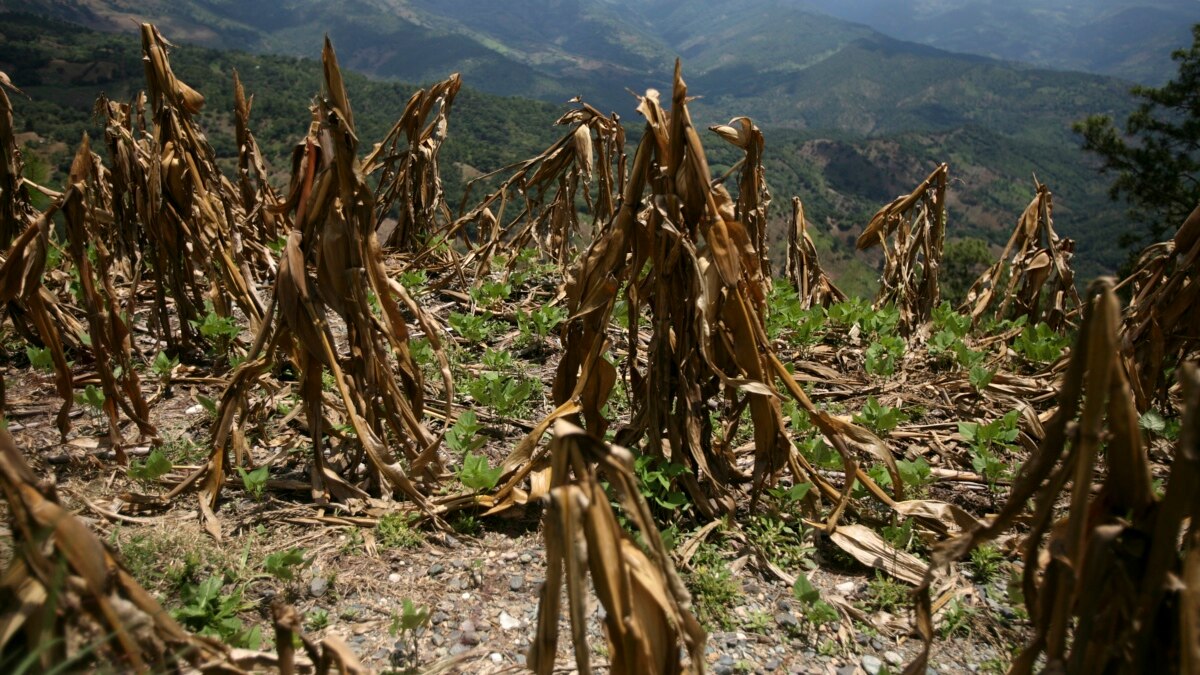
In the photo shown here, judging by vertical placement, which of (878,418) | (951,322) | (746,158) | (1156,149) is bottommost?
(878,418)

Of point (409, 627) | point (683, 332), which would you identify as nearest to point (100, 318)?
point (409, 627)

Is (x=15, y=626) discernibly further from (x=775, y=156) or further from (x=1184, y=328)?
(x=775, y=156)

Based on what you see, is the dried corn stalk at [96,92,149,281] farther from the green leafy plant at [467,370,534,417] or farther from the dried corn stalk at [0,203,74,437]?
the green leafy plant at [467,370,534,417]

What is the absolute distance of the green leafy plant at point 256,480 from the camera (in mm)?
2291

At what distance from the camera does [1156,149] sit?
57.8ft

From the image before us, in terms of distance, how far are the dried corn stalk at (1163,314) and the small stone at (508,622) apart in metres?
2.24

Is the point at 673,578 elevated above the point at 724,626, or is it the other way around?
the point at 673,578

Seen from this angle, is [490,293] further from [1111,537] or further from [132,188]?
[1111,537]

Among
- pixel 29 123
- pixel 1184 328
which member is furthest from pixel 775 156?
pixel 1184 328

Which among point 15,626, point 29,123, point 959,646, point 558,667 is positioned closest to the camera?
point 15,626

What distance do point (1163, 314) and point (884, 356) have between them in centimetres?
131

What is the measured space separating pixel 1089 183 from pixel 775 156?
64.2 m

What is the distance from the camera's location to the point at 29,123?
40.4 metres

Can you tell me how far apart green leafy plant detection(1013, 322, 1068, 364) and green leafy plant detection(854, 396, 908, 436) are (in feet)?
4.32
